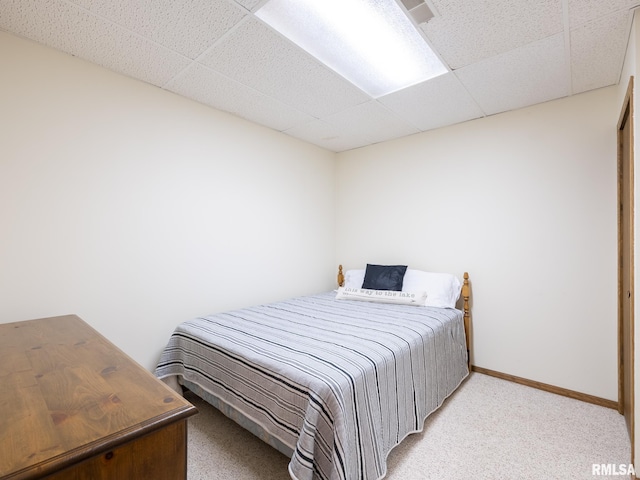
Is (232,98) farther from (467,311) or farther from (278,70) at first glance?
(467,311)

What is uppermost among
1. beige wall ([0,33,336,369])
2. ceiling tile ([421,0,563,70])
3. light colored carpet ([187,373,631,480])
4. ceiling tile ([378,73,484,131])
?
ceiling tile ([421,0,563,70])

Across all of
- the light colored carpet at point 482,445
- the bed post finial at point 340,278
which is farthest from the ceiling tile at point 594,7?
the bed post finial at point 340,278

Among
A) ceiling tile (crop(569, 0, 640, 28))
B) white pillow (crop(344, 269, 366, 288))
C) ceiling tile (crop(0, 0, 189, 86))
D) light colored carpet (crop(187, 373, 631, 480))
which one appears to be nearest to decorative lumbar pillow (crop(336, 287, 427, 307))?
white pillow (crop(344, 269, 366, 288))

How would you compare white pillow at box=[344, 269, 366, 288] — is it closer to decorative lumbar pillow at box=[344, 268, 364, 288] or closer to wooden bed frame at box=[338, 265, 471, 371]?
decorative lumbar pillow at box=[344, 268, 364, 288]

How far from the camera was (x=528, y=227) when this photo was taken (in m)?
2.64

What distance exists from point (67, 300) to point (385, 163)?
3.05 m

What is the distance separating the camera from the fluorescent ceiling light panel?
163 centimetres

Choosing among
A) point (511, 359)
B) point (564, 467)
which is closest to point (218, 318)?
point (564, 467)

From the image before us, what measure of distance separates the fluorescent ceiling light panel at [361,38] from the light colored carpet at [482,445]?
239 cm

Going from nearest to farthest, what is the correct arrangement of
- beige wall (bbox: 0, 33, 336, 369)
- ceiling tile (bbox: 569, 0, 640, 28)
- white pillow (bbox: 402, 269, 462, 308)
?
ceiling tile (bbox: 569, 0, 640, 28)
beige wall (bbox: 0, 33, 336, 369)
white pillow (bbox: 402, 269, 462, 308)

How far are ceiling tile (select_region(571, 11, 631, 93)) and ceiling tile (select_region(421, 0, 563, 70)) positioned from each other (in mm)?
195

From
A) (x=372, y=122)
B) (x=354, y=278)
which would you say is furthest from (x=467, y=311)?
(x=372, y=122)

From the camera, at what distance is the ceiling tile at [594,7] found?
1.51 metres

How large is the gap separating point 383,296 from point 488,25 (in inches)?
83.8
